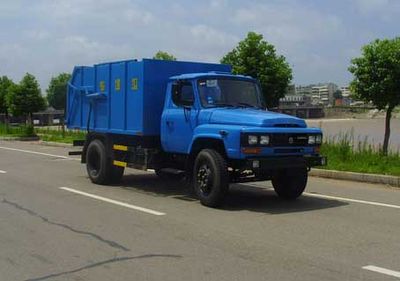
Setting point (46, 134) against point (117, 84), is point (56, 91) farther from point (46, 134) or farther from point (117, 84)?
point (117, 84)

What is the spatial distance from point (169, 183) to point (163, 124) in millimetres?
2366

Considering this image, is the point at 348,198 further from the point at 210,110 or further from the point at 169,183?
the point at 169,183

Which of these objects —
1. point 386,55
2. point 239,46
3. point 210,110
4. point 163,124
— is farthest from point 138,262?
point 239,46

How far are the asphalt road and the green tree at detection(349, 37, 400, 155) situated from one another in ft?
12.7

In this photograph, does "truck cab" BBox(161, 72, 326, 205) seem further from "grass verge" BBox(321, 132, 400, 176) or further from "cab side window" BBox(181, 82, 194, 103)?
"grass verge" BBox(321, 132, 400, 176)

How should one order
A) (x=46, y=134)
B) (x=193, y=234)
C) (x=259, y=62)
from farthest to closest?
(x=46, y=134)
(x=259, y=62)
(x=193, y=234)

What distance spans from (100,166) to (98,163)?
22cm

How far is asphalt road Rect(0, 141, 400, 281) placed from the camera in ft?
20.9

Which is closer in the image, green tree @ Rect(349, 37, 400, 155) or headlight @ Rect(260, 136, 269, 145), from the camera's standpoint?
headlight @ Rect(260, 136, 269, 145)

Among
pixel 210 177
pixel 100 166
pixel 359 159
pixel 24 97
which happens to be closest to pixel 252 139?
pixel 210 177

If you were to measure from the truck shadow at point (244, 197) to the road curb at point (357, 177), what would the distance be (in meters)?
2.04

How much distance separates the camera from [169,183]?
13617 millimetres

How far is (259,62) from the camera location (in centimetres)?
2053

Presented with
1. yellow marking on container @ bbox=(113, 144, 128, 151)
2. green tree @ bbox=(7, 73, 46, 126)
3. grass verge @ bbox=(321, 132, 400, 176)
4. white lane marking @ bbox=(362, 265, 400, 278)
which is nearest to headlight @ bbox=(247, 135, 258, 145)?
white lane marking @ bbox=(362, 265, 400, 278)
